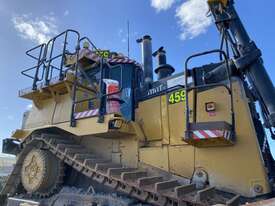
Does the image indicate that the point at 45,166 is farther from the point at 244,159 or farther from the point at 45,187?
the point at 244,159

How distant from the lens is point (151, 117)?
5562mm

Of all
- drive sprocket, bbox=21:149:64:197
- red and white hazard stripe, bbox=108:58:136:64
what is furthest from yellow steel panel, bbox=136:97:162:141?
drive sprocket, bbox=21:149:64:197

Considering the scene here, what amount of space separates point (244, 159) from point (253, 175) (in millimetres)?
270

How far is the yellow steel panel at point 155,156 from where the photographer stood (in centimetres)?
505

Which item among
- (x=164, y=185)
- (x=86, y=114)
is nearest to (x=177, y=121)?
(x=164, y=185)

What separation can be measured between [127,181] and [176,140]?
4.22 feet

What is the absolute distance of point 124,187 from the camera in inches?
177

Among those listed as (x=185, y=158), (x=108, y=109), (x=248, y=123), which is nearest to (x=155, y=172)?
(x=185, y=158)

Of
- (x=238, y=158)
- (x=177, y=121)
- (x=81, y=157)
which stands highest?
(x=177, y=121)

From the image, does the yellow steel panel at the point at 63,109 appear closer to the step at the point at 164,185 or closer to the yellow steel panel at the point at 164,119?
the yellow steel panel at the point at 164,119

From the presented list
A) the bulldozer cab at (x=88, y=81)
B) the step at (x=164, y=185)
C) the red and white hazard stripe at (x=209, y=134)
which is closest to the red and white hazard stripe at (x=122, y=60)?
the bulldozer cab at (x=88, y=81)

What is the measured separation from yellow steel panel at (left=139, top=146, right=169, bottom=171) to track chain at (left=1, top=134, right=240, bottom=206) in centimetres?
29

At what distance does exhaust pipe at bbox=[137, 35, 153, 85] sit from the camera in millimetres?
6238

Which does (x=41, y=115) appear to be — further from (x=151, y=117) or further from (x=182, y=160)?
(x=182, y=160)
